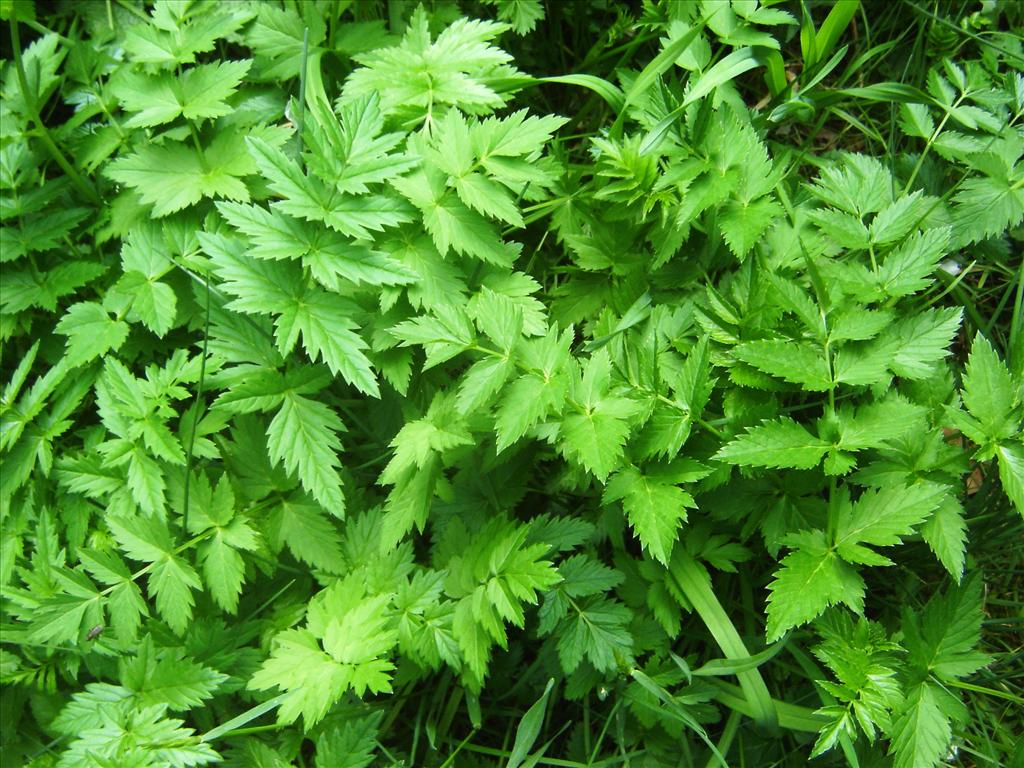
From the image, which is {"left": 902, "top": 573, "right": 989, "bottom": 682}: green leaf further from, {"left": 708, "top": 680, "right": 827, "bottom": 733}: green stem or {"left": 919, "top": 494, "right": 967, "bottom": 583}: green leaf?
{"left": 708, "top": 680, "right": 827, "bottom": 733}: green stem

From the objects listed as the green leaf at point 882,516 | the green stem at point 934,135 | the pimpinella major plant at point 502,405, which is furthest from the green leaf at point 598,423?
the green stem at point 934,135

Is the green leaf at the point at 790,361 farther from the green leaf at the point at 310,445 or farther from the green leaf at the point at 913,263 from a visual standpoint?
the green leaf at the point at 310,445

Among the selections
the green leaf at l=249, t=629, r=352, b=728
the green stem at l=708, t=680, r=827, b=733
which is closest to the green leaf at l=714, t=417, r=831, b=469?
the green stem at l=708, t=680, r=827, b=733

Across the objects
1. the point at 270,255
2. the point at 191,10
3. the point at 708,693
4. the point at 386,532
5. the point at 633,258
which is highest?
the point at 191,10

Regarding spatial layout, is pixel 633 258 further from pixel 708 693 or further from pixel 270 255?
pixel 708 693

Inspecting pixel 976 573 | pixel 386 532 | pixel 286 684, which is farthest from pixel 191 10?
pixel 976 573

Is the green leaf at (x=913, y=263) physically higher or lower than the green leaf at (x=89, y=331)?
higher
